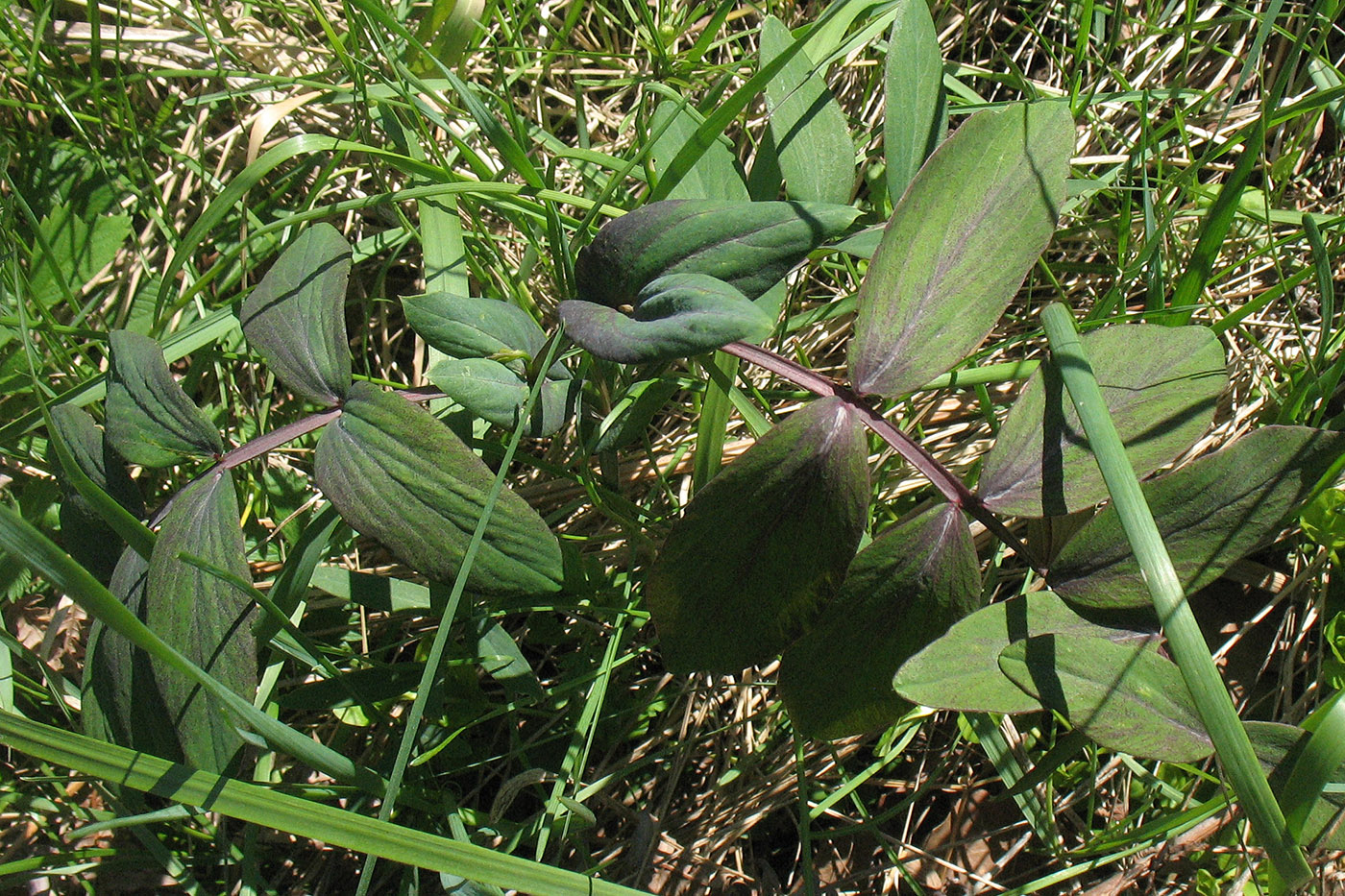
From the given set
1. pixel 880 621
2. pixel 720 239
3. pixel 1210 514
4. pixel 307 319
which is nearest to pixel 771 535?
pixel 880 621

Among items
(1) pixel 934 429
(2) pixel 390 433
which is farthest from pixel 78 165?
(1) pixel 934 429

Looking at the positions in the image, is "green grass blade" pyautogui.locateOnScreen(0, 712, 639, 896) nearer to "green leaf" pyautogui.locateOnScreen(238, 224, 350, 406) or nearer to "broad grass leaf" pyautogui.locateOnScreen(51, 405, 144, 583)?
"broad grass leaf" pyautogui.locateOnScreen(51, 405, 144, 583)

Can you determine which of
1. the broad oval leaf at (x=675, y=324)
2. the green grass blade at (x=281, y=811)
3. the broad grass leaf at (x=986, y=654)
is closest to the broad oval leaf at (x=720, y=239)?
the broad oval leaf at (x=675, y=324)

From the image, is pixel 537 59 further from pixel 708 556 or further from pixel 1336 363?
pixel 1336 363

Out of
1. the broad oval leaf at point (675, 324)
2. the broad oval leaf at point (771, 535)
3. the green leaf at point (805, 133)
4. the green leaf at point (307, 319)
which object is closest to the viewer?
the broad oval leaf at point (675, 324)

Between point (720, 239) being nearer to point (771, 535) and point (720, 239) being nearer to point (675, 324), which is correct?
point (675, 324)

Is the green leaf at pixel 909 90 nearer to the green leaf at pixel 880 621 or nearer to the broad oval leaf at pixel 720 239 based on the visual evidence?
the broad oval leaf at pixel 720 239
